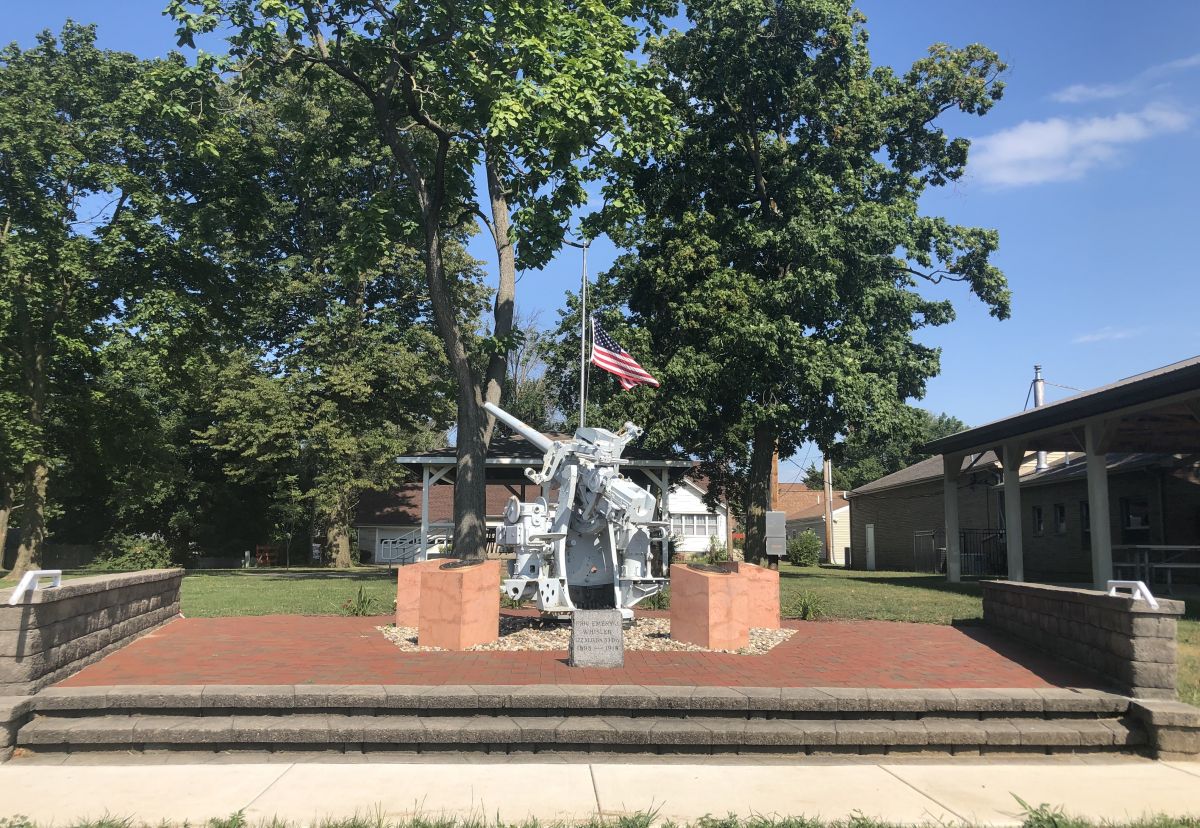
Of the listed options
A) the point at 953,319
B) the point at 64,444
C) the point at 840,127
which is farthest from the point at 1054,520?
the point at 64,444

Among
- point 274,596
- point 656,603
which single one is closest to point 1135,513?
point 656,603

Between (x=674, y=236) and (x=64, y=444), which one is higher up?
(x=674, y=236)

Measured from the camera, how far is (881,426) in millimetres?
21906

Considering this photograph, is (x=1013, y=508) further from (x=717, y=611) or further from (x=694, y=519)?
(x=694, y=519)

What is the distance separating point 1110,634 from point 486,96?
1319 cm

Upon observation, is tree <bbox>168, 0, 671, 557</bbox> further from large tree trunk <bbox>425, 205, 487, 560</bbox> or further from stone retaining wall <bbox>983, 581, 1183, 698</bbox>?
stone retaining wall <bbox>983, 581, 1183, 698</bbox>

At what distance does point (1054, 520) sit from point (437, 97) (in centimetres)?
2106

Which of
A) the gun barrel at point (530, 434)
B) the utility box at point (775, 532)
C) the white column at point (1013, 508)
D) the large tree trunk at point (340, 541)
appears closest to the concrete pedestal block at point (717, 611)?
the gun barrel at point (530, 434)

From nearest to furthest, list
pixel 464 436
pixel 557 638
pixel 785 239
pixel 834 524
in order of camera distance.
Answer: pixel 557 638
pixel 464 436
pixel 785 239
pixel 834 524

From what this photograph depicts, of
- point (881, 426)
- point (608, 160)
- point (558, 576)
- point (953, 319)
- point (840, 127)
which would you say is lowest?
point (558, 576)

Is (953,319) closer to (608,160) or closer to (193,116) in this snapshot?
(608,160)

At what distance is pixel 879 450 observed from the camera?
73312mm

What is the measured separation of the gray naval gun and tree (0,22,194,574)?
61.7 feet

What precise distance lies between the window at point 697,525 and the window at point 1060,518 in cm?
2643
